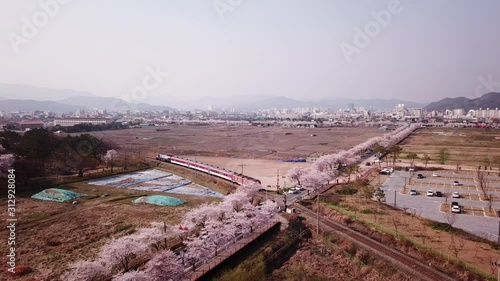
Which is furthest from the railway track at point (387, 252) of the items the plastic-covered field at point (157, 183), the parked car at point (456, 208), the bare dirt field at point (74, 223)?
the plastic-covered field at point (157, 183)

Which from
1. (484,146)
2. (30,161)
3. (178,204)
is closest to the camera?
(178,204)

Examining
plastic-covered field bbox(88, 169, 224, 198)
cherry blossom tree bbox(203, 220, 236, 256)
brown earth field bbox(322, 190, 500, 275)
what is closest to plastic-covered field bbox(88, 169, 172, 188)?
plastic-covered field bbox(88, 169, 224, 198)

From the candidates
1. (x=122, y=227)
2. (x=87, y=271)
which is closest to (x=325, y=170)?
(x=122, y=227)

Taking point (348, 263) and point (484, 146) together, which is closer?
point (348, 263)

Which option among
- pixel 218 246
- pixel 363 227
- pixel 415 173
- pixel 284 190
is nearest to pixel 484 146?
pixel 415 173

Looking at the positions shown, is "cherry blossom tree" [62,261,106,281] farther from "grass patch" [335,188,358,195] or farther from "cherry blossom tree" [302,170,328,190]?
"grass patch" [335,188,358,195]

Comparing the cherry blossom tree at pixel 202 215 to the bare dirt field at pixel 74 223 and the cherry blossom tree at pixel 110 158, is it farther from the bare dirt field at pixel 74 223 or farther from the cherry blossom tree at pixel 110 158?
the cherry blossom tree at pixel 110 158

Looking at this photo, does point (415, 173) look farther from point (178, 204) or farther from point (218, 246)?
point (218, 246)

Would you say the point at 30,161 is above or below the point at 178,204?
above
